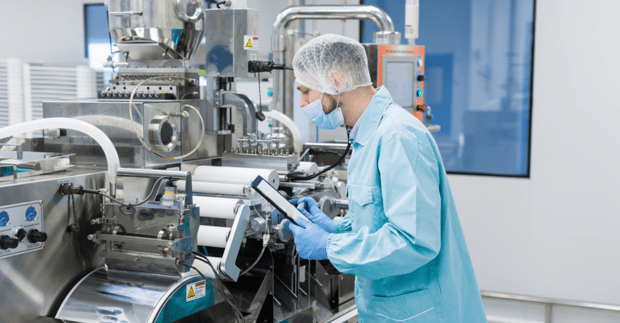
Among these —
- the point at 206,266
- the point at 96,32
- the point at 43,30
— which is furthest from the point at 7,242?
the point at 96,32

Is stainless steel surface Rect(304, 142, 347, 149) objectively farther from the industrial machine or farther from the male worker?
the male worker

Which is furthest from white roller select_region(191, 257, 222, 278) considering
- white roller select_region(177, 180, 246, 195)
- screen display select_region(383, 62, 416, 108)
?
screen display select_region(383, 62, 416, 108)

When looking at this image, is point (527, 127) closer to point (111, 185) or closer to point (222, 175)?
point (222, 175)

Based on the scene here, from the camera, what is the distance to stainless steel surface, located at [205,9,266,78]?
81.0 inches

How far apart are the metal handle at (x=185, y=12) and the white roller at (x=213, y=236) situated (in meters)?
0.78

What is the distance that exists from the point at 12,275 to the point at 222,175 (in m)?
0.69

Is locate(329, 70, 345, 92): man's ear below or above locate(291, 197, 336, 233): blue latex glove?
above

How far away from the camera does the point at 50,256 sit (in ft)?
5.30

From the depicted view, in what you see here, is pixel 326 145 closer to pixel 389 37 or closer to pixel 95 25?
pixel 389 37

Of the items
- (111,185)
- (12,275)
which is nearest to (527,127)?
(111,185)

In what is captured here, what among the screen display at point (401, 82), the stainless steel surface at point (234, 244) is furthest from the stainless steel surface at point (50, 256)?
the screen display at point (401, 82)

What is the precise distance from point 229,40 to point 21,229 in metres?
0.94

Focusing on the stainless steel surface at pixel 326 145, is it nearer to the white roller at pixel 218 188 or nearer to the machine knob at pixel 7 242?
the white roller at pixel 218 188

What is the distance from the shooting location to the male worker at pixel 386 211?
1.28 m
